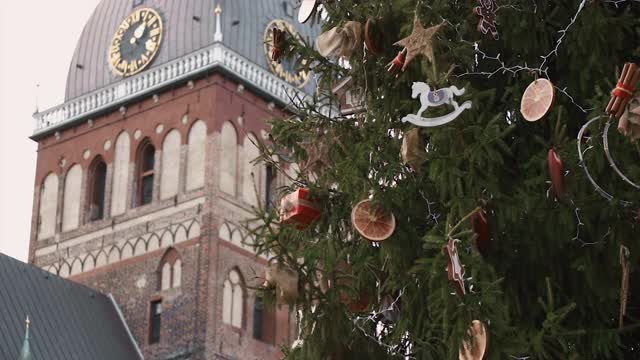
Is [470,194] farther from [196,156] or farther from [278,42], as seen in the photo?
[196,156]

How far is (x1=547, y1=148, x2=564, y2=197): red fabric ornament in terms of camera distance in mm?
6762

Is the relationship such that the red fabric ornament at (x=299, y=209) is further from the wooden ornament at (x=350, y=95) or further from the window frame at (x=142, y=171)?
the window frame at (x=142, y=171)

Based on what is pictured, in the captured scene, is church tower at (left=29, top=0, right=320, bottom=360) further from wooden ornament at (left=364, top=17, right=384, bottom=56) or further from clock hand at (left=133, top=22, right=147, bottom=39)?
wooden ornament at (left=364, top=17, right=384, bottom=56)

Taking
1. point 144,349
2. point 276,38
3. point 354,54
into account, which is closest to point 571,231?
point 354,54

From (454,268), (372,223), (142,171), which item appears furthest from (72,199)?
(454,268)

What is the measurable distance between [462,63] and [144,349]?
21282 mm

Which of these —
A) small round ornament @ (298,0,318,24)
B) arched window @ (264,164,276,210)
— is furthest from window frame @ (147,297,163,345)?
small round ornament @ (298,0,318,24)

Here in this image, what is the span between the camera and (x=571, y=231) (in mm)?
7207

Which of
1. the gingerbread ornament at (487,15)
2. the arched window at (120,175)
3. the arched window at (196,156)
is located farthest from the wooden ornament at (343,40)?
the arched window at (120,175)

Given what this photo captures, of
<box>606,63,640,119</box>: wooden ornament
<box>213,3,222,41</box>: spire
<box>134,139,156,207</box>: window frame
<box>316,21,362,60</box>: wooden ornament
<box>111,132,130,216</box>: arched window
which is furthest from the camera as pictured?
<box>111,132,130,216</box>: arched window

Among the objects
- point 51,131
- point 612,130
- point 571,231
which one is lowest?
point 571,231

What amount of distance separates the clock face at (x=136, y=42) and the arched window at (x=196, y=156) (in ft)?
7.44

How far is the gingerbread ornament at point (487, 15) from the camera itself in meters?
7.55

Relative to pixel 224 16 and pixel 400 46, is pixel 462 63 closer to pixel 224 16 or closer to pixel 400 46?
pixel 400 46
